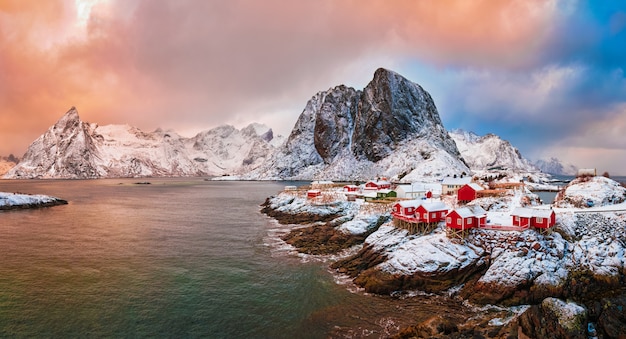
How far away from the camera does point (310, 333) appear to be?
23.5 m

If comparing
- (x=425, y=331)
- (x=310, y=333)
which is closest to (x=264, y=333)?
(x=310, y=333)

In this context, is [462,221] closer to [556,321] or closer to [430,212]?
[430,212]

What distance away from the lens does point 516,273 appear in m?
29.0

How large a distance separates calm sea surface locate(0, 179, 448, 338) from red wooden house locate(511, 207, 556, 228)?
49.1 feet

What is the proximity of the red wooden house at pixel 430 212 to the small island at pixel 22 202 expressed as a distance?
99324 mm

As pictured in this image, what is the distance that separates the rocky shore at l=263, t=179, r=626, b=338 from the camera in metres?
20.5

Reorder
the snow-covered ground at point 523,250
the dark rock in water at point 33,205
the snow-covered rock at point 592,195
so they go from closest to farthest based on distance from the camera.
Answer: the snow-covered ground at point 523,250
the snow-covered rock at point 592,195
the dark rock in water at point 33,205

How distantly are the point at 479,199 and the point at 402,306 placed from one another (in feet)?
104

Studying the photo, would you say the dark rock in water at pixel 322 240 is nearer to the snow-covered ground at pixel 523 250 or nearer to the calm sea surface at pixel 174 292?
the calm sea surface at pixel 174 292

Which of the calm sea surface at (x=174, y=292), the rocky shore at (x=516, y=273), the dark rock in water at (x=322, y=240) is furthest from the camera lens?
the dark rock in water at (x=322, y=240)

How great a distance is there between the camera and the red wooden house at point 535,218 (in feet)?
110

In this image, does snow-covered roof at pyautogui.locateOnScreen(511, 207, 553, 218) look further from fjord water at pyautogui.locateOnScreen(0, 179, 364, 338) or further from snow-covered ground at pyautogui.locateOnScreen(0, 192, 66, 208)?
snow-covered ground at pyautogui.locateOnScreen(0, 192, 66, 208)

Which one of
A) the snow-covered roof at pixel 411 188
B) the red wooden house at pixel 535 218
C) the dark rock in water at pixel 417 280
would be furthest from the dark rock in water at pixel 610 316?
the snow-covered roof at pixel 411 188

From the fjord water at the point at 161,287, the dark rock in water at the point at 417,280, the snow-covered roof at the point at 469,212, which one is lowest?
the fjord water at the point at 161,287
